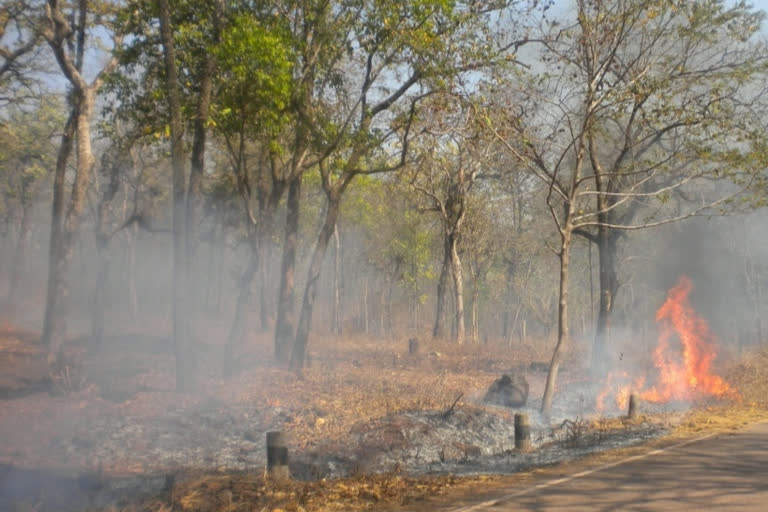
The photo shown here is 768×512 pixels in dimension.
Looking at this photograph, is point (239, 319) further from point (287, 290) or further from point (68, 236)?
point (68, 236)

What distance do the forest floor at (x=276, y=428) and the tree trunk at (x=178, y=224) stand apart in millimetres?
801

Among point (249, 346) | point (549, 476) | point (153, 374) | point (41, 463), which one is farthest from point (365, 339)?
point (549, 476)

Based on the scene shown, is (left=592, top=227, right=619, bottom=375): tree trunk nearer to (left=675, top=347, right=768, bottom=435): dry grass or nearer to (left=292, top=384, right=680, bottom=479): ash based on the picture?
(left=675, top=347, right=768, bottom=435): dry grass

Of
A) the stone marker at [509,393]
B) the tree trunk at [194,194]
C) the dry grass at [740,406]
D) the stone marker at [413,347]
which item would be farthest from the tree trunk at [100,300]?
the dry grass at [740,406]

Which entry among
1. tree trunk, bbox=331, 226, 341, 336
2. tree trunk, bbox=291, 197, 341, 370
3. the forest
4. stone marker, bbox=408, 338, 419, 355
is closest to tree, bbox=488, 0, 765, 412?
the forest

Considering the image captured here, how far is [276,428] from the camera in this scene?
14.7m

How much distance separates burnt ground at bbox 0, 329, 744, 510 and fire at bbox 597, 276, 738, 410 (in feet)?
4.11

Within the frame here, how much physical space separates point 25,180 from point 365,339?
1932 cm

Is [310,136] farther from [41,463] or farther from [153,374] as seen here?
[41,463]

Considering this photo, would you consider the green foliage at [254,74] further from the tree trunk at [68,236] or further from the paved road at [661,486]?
the paved road at [661,486]

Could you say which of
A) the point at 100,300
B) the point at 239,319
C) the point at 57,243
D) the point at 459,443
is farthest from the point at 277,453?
the point at 100,300

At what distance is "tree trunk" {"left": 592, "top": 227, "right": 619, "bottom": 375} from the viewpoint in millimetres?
22078

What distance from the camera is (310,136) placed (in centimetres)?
1991

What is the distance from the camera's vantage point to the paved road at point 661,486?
7352 millimetres
